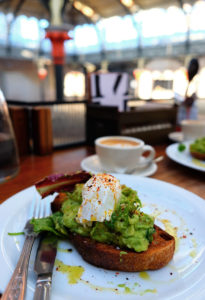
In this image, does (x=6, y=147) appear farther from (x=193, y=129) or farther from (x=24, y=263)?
(x=193, y=129)

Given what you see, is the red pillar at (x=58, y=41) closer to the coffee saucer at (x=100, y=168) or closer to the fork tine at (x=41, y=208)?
the coffee saucer at (x=100, y=168)

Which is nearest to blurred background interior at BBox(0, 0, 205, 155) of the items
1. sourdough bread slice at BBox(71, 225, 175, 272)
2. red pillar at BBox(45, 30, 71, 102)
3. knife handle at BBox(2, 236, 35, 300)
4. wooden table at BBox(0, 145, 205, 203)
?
red pillar at BBox(45, 30, 71, 102)

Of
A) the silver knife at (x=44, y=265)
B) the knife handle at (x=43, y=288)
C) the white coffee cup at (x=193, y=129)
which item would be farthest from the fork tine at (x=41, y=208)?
the white coffee cup at (x=193, y=129)

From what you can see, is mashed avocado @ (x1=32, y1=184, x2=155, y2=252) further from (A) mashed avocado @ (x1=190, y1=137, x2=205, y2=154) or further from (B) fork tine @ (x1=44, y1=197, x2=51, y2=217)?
(A) mashed avocado @ (x1=190, y1=137, x2=205, y2=154)

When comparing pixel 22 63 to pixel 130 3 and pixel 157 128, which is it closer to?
pixel 130 3

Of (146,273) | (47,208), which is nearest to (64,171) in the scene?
(47,208)

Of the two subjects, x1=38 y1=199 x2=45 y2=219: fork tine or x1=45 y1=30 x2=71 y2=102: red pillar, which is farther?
x1=45 y1=30 x2=71 y2=102: red pillar
